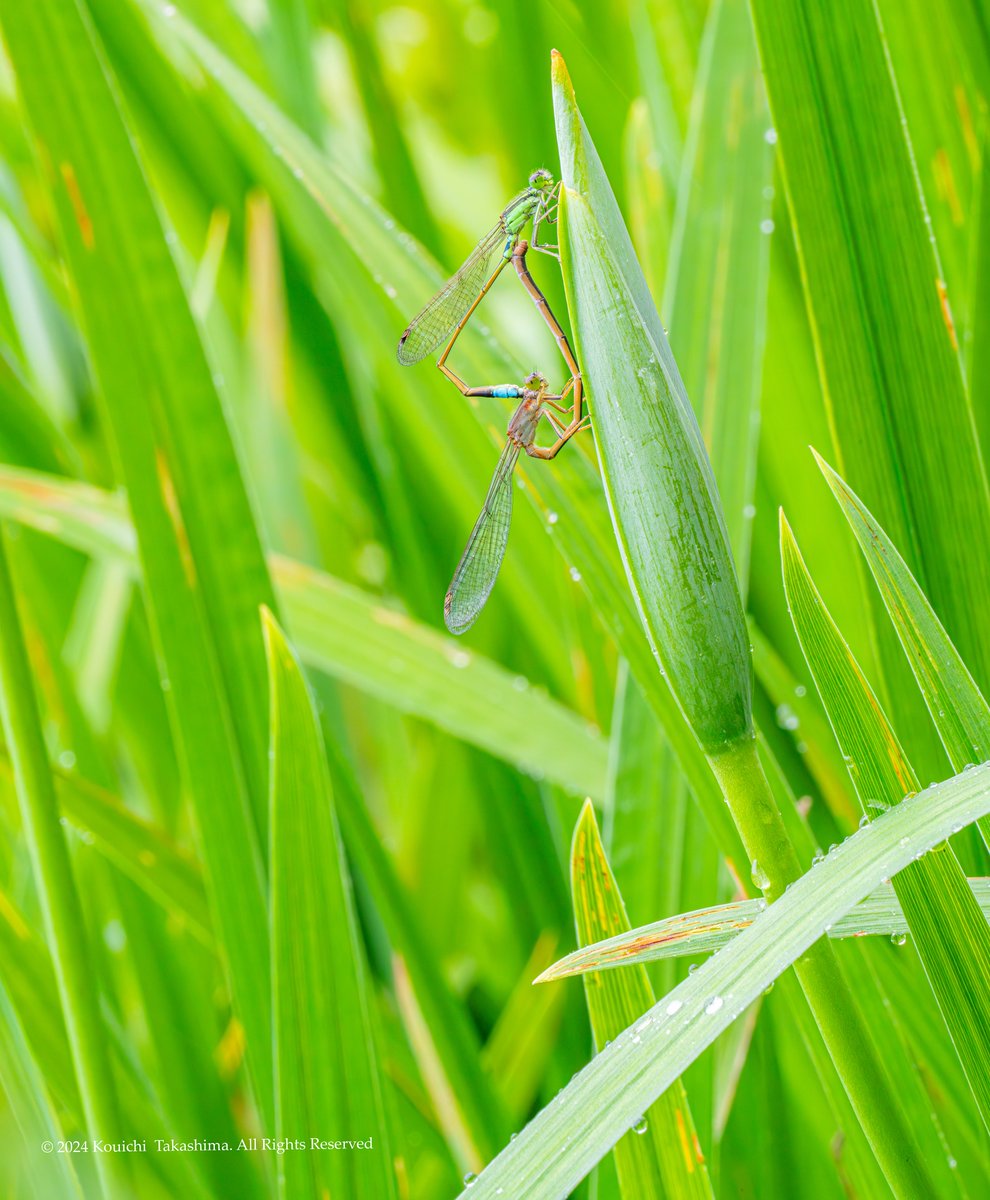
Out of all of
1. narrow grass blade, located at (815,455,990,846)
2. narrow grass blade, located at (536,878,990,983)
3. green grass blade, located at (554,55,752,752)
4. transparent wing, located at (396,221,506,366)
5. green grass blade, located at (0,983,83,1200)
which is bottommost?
green grass blade, located at (0,983,83,1200)

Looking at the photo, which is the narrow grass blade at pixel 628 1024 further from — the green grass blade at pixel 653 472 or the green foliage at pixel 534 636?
the green grass blade at pixel 653 472

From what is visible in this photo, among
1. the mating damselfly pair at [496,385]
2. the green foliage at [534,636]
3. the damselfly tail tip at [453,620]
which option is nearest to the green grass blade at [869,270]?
the green foliage at [534,636]

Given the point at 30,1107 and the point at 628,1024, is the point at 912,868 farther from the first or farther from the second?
the point at 30,1107

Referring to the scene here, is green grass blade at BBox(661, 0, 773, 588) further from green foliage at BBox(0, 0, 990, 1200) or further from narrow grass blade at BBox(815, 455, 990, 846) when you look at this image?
narrow grass blade at BBox(815, 455, 990, 846)

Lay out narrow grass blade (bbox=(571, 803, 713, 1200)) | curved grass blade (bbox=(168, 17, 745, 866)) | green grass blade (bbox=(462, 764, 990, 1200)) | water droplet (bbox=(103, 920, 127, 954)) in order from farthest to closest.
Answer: water droplet (bbox=(103, 920, 127, 954))
curved grass blade (bbox=(168, 17, 745, 866))
narrow grass blade (bbox=(571, 803, 713, 1200))
green grass blade (bbox=(462, 764, 990, 1200))

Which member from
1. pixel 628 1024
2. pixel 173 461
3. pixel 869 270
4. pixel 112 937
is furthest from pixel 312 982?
pixel 112 937

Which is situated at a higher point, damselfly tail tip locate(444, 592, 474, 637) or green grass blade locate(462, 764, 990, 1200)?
damselfly tail tip locate(444, 592, 474, 637)

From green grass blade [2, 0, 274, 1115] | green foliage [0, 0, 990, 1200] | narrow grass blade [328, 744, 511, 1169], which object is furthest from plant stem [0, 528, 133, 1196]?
narrow grass blade [328, 744, 511, 1169]
